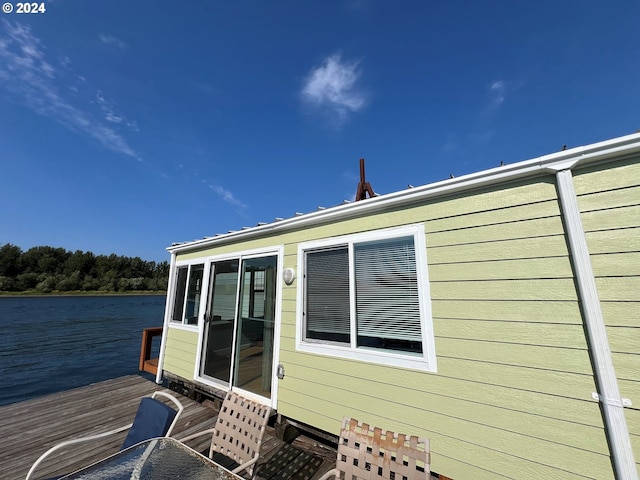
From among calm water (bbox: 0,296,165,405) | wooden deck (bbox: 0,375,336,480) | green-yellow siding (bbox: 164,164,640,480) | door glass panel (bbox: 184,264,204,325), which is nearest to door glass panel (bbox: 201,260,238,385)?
door glass panel (bbox: 184,264,204,325)

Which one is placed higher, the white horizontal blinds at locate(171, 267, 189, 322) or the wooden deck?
the white horizontal blinds at locate(171, 267, 189, 322)

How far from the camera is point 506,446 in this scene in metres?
1.70

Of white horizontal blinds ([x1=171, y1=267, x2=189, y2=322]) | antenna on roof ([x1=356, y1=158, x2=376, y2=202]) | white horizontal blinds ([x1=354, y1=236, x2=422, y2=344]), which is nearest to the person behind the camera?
white horizontal blinds ([x1=354, y1=236, x2=422, y2=344])

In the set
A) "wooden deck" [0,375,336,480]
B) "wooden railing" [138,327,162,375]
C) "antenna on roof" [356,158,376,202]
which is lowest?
"wooden deck" [0,375,336,480]

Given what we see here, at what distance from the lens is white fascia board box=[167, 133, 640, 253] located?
1575 mm

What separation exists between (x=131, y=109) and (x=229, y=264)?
698 centimetres

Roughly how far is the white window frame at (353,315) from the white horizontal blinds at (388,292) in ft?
0.17

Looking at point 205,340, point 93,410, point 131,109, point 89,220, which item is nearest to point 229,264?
point 205,340

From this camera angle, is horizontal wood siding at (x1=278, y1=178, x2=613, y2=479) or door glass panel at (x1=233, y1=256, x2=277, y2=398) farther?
door glass panel at (x1=233, y1=256, x2=277, y2=398)

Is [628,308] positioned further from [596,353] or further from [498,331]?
[498,331]

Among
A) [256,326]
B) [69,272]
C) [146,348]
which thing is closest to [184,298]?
[146,348]

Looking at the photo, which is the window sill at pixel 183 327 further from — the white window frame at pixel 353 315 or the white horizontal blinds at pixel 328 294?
the white horizontal blinds at pixel 328 294

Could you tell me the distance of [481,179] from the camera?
6.59 ft

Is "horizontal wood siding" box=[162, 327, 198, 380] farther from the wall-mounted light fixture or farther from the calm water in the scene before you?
the calm water
